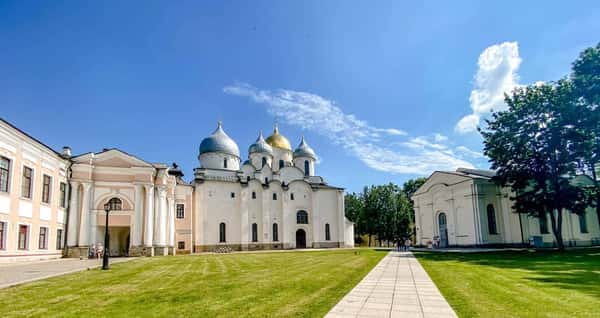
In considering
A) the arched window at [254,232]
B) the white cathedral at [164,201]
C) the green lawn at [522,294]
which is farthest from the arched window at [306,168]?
the green lawn at [522,294]

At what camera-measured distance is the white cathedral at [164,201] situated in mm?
22422

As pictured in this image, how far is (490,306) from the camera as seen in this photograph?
725 centimetres

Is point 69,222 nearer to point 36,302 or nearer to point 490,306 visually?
point 36,302

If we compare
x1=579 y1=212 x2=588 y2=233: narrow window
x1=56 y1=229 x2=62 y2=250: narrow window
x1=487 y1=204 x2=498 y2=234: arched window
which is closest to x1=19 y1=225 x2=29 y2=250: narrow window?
x1=56 y1=229 x2=62 y2=250: narrow window

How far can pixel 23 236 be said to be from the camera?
22.2m

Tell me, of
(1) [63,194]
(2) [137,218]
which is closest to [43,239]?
(1) [63,194]

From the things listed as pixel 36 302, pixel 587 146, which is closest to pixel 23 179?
pixel 36 302

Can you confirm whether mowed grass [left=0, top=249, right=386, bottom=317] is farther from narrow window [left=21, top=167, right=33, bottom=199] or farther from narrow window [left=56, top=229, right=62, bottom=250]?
narrow window [left=56, top=229, right=62, bottom=250]

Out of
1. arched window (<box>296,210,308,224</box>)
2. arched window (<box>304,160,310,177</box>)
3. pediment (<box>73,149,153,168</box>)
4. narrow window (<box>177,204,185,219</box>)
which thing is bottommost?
arched window (<box>296,210,308,224</box>)

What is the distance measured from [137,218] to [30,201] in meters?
8.69

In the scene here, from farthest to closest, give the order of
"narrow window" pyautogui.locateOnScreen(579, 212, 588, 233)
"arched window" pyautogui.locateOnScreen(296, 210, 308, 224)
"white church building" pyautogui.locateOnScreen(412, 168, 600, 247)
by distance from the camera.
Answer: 1. "arched window" pyautogui.locateOnScreen(296, 210, 308, 224)
2. "narrow window" pyautogui.locateOnScreen(579, 212, 588, 233)
3. "white church building" pyautogui.locateOnScreen(412, 168, 600, 247)

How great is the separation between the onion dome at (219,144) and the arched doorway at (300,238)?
12.8 m

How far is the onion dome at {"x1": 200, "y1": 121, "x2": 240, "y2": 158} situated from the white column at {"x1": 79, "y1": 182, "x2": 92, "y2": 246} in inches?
731

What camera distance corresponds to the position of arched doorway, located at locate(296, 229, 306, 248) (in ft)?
157
